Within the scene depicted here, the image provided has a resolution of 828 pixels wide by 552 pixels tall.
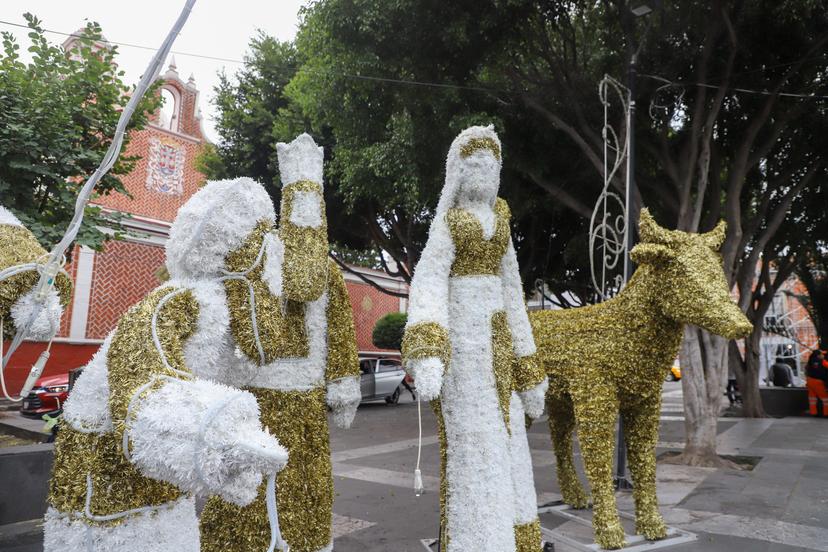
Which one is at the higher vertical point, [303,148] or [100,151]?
[100,151]

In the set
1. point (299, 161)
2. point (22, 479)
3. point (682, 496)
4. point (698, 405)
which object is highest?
point (299, 161)

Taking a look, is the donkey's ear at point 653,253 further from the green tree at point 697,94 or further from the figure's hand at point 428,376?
the green tree at point 697,94

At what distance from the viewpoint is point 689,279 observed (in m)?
3.61

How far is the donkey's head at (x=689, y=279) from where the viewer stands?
11.4 feet

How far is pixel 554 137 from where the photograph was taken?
8.66 metres

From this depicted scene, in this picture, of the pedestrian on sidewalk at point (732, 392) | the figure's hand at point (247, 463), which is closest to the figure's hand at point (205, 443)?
the figure's hand at point (247, 463)

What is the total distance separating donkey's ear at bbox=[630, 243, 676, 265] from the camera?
3715mm

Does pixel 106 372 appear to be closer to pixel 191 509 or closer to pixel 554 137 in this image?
pixel 191 509

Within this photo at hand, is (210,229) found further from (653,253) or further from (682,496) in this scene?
(682,496)

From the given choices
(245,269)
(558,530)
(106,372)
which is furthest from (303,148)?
(558,530)

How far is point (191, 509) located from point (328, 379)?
942mm

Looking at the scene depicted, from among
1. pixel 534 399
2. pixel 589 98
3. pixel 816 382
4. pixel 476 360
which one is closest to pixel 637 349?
pixel 534 399

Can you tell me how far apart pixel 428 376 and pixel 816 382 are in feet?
46.0

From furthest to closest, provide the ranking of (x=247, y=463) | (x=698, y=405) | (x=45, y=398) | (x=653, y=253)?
(x=45, y=398), (x=698, y=405), (x=653, y=253), (x=247, y=463)
